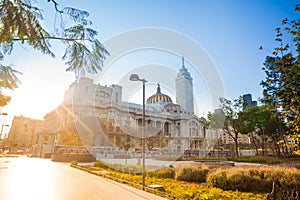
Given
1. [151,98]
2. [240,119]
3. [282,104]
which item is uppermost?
[151,98]

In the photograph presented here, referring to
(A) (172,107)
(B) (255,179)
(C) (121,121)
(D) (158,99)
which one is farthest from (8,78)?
(D) (158,99)

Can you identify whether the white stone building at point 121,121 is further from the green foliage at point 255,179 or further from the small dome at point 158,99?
the green foliage at point 255,179

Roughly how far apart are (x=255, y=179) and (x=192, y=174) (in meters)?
3.56

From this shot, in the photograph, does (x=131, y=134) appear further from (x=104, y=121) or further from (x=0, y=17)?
(x=0, y=17)

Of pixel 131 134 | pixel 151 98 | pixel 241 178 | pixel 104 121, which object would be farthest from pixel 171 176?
pixel 151 98

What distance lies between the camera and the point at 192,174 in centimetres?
1200

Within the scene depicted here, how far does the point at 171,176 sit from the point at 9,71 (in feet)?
35.1

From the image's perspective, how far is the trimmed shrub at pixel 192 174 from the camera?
11.8 meters

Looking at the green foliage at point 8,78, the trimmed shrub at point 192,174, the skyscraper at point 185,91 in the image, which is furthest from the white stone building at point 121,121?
the green foliage at point 8,78

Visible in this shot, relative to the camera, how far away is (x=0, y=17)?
3762 millimetres

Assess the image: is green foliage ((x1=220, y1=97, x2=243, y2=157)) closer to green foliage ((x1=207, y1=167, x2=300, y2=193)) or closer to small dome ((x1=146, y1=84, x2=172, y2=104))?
green foliage ((x1=207, y1=167, x2=300, y2=193))

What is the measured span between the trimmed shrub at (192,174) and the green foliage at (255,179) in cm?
170

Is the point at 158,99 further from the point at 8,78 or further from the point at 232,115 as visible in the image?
the point at 8,78

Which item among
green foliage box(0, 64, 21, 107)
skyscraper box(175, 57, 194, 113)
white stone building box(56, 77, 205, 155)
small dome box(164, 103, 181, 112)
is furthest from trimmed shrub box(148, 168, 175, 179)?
skyscraper box(175, 57, 194, 113)
